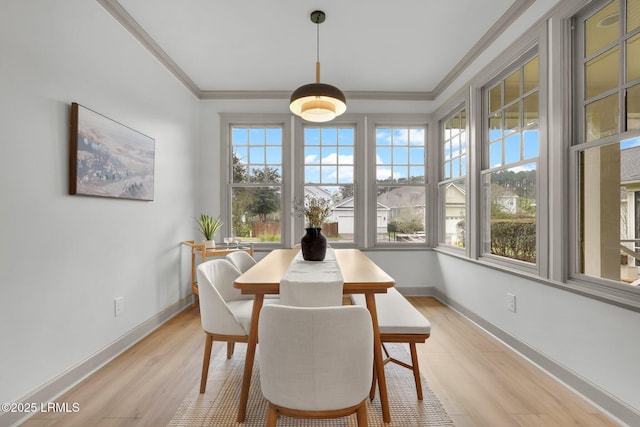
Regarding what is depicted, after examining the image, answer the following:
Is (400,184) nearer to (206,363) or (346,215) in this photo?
(346,215)

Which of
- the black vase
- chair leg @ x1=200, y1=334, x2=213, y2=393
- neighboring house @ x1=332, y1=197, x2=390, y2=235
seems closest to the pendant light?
the black vase

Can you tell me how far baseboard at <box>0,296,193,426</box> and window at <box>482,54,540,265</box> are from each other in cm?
332

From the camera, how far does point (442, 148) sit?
4039 millimetres

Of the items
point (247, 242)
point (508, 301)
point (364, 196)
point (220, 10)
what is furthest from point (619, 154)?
point (247, 242)

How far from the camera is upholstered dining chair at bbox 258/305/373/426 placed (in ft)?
3.84

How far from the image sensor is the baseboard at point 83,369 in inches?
64.9

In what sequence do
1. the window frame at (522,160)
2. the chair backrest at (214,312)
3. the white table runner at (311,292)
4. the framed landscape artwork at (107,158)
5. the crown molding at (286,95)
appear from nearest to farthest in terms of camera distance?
1. the white table runner at (311,292)
2. the chair backrest at (214,312)
3. the framed landscape artwork at (107,158)
4. the window frame at (522,160)
5. the crown molding at (286,95)

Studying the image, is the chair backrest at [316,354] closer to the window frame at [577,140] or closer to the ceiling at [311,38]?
the window frame at [577,140]

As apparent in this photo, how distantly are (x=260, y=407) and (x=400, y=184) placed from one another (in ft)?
10.4

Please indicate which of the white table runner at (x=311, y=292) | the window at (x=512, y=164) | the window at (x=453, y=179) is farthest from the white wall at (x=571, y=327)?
the white table runner at (x=311, y=292)

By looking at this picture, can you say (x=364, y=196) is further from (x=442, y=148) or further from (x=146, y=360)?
(x=146, y=360)

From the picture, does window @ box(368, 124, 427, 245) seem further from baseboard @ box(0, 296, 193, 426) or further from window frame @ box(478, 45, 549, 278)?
baseboard @ box(0, 296, 193, 426)

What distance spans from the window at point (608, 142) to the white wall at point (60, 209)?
3309 mm

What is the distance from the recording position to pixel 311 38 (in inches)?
110
